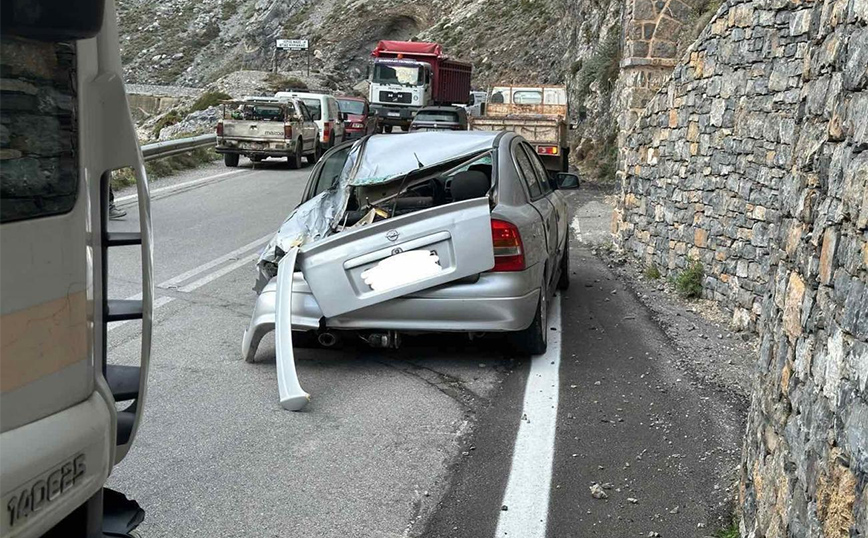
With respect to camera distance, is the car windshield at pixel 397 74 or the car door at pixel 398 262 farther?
the car windshield at pixel 397 74

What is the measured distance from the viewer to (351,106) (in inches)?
1438

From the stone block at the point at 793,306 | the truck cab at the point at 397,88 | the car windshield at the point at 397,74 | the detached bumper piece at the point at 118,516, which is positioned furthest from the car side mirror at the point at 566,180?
the car windshield at the point at 397,74

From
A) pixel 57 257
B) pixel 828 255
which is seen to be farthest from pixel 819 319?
pixel 57 257

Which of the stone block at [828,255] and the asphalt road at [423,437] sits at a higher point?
the stone block at [828,255]

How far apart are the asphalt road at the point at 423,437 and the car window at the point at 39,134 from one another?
234 cm

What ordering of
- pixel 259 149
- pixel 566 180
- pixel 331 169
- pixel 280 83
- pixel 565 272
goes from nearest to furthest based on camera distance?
pixel 331 169, pixel 566 180, pixel 565 272, pixel 259 149, pixel 280 83

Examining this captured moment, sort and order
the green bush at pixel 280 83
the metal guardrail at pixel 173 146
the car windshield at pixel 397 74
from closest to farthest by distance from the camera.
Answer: the metal guardrail at pixel 173 146, the car windshield at pixel 397 74, the green bush at pixel 280 83

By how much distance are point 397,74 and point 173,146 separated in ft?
60.0

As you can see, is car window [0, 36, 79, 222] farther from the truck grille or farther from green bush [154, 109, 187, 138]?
the truck grille

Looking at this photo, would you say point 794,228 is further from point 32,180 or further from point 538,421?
point 32,180

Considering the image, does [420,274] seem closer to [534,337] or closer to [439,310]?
[439,310]

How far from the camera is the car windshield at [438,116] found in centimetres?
3023

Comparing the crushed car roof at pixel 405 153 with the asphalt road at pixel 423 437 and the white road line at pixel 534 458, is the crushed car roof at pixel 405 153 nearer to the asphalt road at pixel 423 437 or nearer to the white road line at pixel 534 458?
the asphalt road at pixel 423 437

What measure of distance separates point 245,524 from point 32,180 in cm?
247
